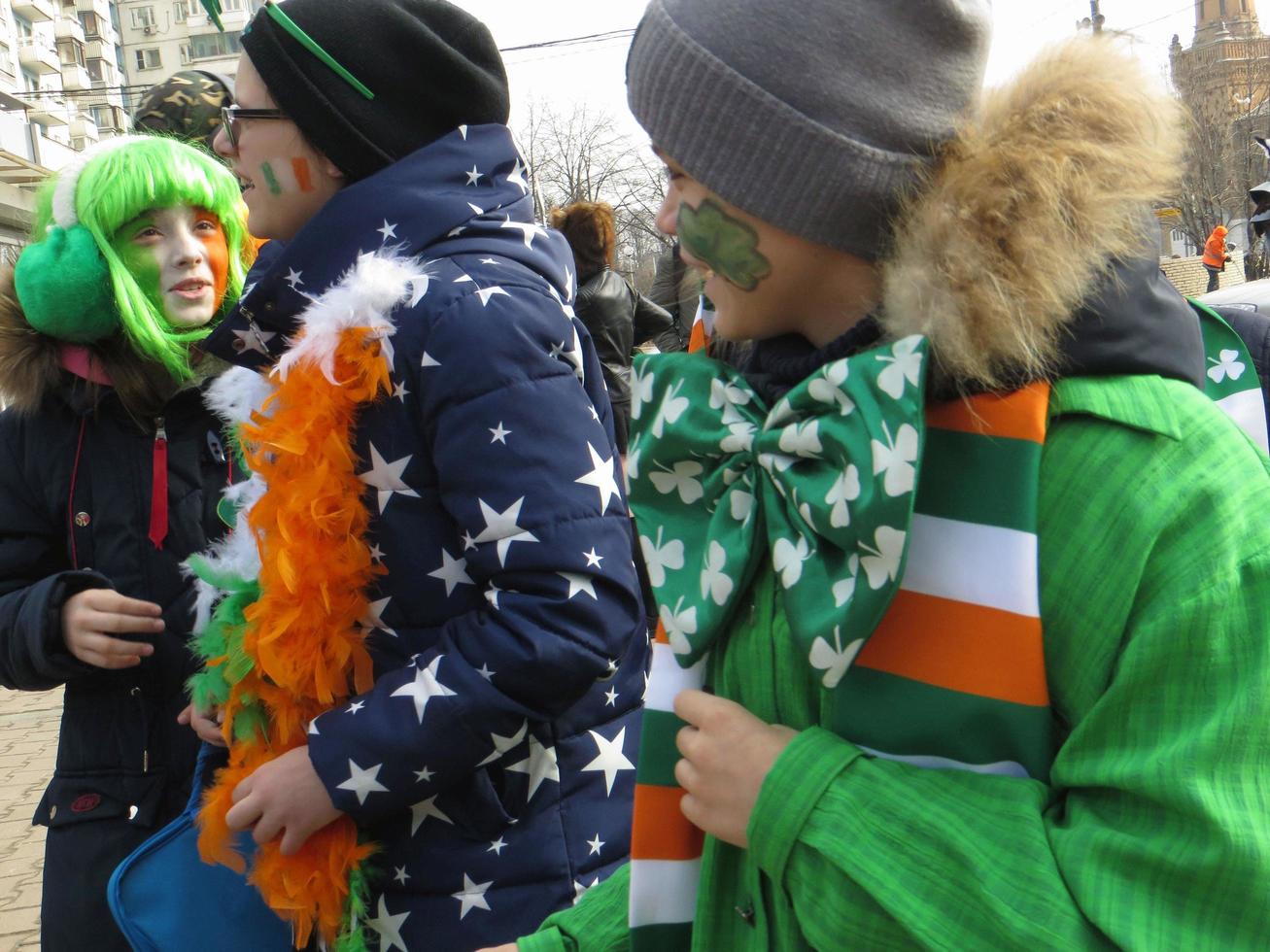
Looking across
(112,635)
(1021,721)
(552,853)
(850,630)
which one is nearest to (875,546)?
(850,630)

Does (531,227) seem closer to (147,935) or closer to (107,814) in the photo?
(147,935)

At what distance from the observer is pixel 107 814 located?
220cm

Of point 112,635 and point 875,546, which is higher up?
point 875,546

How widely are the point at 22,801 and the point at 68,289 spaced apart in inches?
147

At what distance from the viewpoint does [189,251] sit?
243 centimetres

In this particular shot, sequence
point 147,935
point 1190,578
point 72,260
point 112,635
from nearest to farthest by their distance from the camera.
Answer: point 1190,578 → point 147,935 → point 112,635 → point 72,260

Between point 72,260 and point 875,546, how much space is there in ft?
6.50

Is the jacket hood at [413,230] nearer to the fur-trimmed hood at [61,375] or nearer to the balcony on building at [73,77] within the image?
the fur-trimmed hood at [61,375]

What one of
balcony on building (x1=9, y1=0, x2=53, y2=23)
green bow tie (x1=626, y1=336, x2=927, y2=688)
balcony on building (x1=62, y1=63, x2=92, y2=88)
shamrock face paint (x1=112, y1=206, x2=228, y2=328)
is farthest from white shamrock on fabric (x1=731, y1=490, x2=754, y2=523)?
balcony on building (x1=62, y1=63, x2=92, y2=88)

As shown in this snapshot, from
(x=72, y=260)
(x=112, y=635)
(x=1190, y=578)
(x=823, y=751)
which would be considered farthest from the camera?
(x=72, y=260)

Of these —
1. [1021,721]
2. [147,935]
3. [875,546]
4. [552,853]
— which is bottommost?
[147,935]

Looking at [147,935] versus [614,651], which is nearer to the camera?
[614,651]

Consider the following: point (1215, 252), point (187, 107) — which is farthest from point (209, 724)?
point (1215, 252)

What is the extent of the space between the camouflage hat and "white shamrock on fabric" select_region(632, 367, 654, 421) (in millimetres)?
1947
